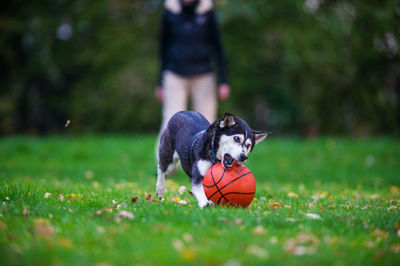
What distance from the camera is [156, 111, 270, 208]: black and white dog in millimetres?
4414

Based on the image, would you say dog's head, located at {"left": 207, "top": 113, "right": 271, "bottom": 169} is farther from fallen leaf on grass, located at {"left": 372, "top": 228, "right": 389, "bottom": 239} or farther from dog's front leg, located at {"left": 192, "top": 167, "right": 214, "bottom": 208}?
fallen leaf on grass, located at {"left": 372, "top": 228, "right": 389, "bottom": 239}

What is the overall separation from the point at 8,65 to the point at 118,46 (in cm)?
430

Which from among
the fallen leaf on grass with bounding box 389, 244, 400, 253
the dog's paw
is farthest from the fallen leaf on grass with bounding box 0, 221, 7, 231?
the fallen leaf on grass with bounding box 389, 244, 400, 253

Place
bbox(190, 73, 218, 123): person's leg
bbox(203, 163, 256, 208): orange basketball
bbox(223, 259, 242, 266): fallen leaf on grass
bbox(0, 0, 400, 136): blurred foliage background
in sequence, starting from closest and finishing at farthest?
bbox(223, 259, 242, 266): fallen leaf on grass, bbox(203, 163, 256, 208): orange basketball, bbox(190, 73, 218, 123): person's leg, bbox(0, 0, 400, 136): blurred foliage background

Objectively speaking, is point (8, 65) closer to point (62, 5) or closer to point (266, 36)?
point (62, 5)

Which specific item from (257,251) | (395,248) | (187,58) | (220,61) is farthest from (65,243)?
(220,61)

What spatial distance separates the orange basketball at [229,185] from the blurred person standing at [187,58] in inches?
124

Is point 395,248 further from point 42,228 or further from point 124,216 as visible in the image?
point 42,228

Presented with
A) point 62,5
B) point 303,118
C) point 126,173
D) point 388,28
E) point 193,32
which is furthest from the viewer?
point 303,118

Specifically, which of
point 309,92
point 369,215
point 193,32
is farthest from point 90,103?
point 369,215

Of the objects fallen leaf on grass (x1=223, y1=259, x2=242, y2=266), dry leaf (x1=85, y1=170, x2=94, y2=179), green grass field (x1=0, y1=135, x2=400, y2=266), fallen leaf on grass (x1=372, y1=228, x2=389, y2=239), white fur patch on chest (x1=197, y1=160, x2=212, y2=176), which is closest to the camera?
fallen leaf on grass (x1=223, y1=259, x2=242, y2=266)

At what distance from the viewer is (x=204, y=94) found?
7.66 m

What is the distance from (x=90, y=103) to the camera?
57.8ft

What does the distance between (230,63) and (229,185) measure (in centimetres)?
1382
